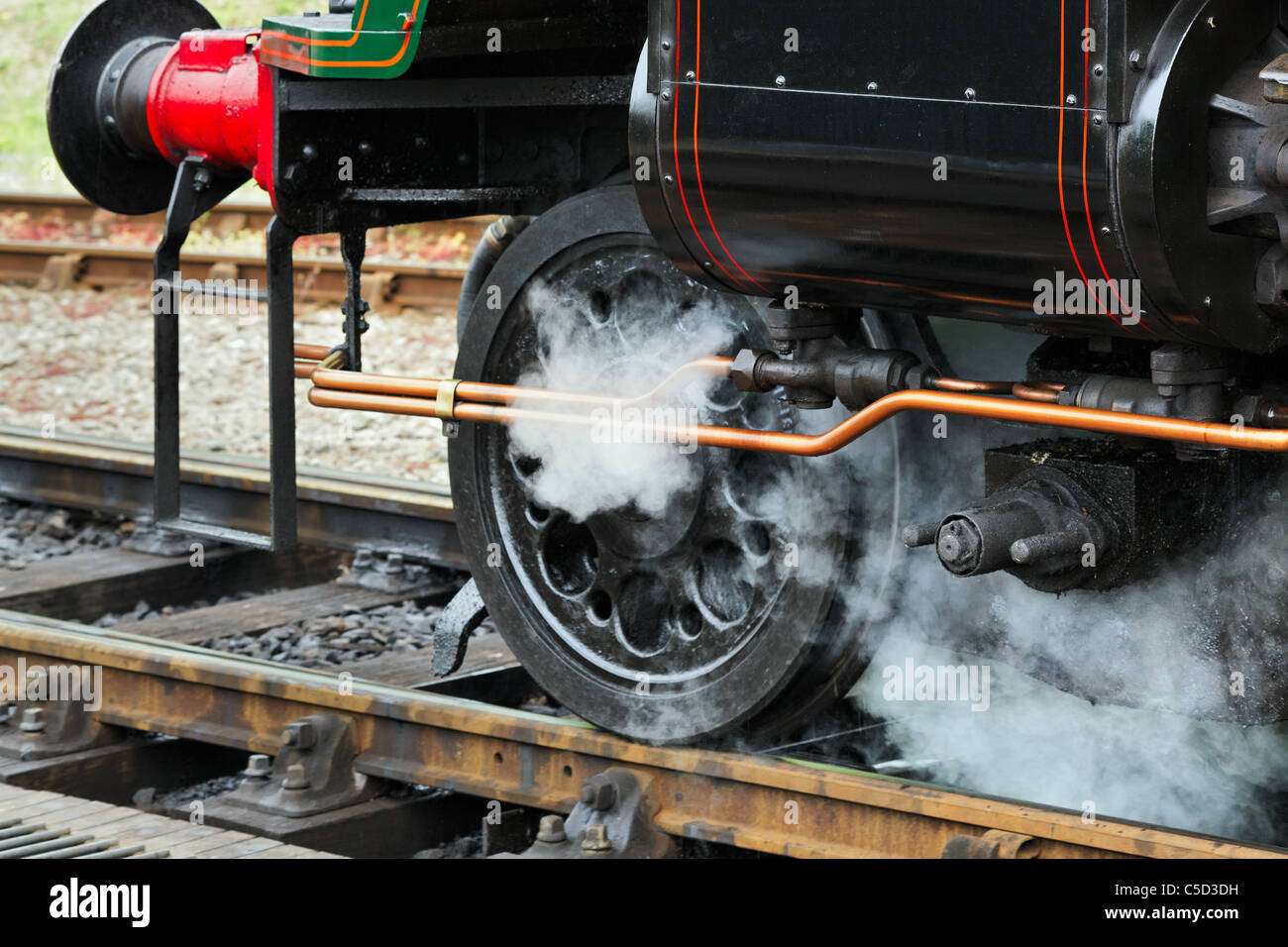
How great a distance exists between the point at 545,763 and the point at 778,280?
55.0 inches

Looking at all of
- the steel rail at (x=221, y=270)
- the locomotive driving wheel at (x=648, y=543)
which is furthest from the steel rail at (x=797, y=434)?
the steel rail at (x=221, y=270)

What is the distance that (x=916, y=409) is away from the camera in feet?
11.8

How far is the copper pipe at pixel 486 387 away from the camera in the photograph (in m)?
3.91

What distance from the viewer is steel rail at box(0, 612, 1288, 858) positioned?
368 cm

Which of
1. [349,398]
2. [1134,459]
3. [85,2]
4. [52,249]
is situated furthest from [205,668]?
[85,2]

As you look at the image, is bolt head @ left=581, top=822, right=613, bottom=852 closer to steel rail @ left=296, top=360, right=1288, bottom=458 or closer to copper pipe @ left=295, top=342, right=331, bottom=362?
steel rail @ left=296, top=360, right=1288, bottom=458

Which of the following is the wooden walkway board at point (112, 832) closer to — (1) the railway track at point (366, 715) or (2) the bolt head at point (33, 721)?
(1) the railway track at point (366, 715)

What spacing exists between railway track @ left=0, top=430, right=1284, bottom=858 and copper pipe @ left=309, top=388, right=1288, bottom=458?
0.73 meters

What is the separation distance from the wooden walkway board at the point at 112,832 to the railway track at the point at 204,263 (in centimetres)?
576

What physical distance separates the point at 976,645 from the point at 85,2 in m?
18.9

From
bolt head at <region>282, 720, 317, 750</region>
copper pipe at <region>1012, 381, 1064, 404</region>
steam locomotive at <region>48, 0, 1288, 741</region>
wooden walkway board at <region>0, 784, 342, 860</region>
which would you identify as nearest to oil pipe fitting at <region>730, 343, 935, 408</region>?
steam locomotive at <region>48, 0, 1288, 741</region>

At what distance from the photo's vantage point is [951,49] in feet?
10.0

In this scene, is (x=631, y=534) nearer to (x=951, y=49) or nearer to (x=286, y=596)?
(x=951, y=49)

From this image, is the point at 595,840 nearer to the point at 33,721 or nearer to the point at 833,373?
the point at 833,373
